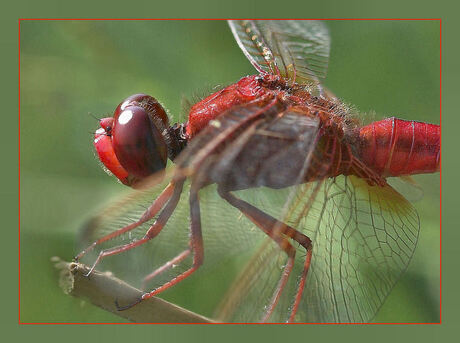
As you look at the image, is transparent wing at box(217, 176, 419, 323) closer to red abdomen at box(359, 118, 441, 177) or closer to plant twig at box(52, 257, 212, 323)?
red abdomen at box(359, 118, 441, 177)

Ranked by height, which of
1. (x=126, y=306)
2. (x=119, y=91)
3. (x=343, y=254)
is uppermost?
(x=119, y=91)

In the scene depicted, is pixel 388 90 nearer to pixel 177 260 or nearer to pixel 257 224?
pixel 257 224

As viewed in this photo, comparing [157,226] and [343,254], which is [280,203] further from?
[157,226]

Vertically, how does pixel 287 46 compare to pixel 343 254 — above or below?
above

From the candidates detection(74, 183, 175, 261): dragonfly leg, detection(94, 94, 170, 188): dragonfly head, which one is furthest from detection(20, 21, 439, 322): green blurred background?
detection(94, 94, 170, 188): dragonfly head

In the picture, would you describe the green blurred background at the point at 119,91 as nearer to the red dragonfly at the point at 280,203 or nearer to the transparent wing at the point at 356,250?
the red dragonfly at the point at 280,203

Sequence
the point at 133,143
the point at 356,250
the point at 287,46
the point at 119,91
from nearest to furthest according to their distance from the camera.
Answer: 1. the point at 133,143
2. the point at 356,250
3. the point at 287,46
4. the point at 119,91

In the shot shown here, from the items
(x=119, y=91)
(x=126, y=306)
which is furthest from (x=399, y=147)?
(x=119, y=91)
